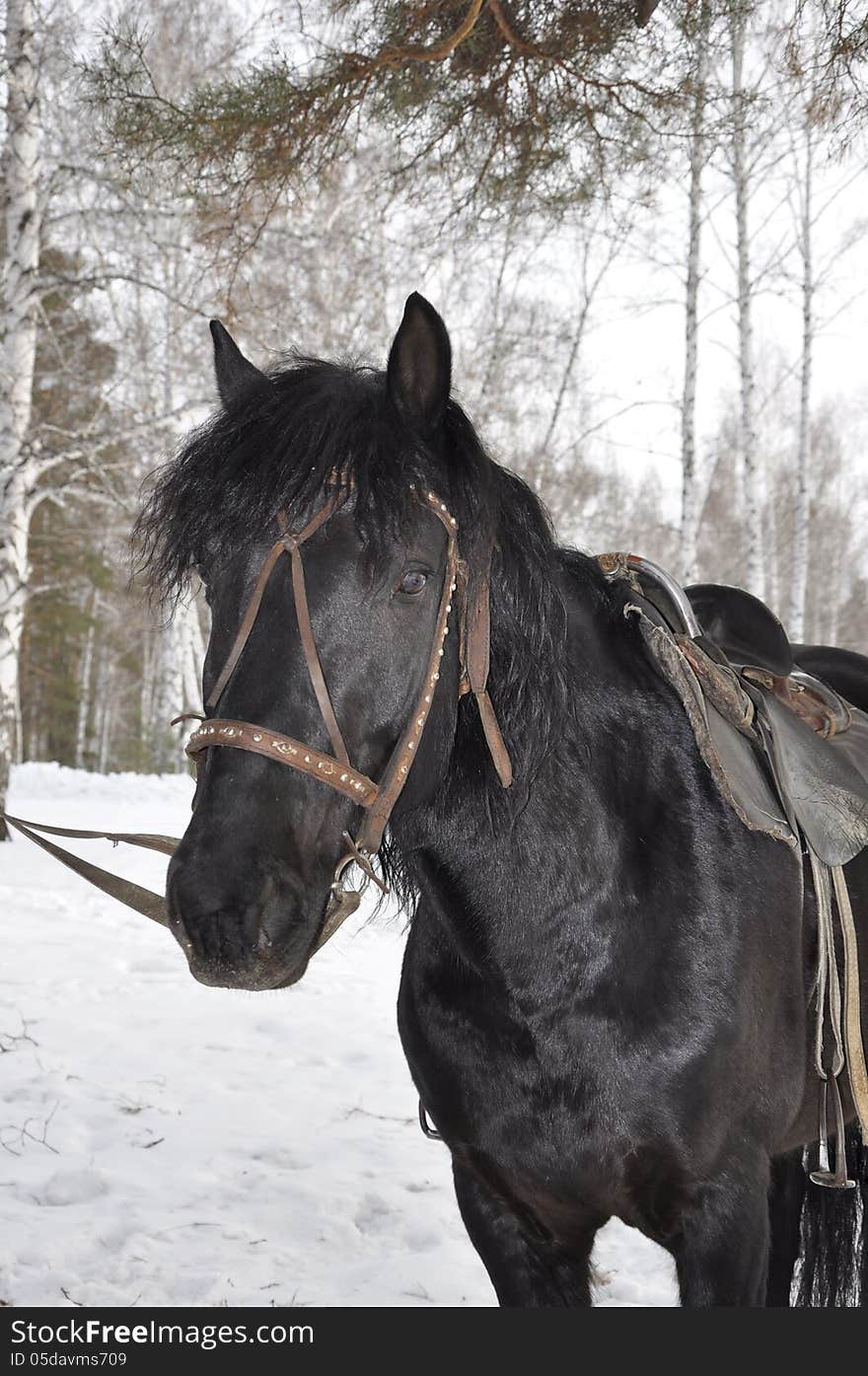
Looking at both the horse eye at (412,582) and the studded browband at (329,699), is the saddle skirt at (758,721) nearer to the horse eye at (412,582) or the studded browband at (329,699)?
the studded browband at (329,699)

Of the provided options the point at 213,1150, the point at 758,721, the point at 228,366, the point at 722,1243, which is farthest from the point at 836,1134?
the point at 213,1150

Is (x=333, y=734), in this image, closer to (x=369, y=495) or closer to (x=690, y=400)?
(x=369, y=495)

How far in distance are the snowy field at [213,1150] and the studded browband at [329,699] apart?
606 millimetres

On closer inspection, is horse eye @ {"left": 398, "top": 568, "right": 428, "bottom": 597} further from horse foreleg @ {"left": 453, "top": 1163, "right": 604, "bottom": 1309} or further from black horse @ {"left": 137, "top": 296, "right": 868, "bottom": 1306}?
horse foreleg @ {"left": 453, "top": 1163, "right": 604, "bottom": 1309}

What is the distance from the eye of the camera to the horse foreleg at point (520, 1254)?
6.46 ft

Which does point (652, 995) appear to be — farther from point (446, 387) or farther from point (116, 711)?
point (116, 711)

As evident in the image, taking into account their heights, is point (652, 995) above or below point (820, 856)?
below

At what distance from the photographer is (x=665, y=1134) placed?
68.7 inches

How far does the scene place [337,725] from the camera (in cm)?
150

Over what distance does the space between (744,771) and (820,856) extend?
0.24 m

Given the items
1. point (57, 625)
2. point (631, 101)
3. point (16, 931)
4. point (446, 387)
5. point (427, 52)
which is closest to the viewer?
point (446, 387)

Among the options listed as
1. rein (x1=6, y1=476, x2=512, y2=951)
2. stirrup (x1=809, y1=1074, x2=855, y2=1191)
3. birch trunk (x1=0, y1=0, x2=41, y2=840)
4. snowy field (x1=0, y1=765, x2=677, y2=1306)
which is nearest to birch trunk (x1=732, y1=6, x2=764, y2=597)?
birch trunk (x1=0, y1=0, x2=41, y2=840)


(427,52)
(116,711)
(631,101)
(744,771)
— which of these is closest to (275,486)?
(744,771)

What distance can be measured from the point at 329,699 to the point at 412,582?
0.84 feet
